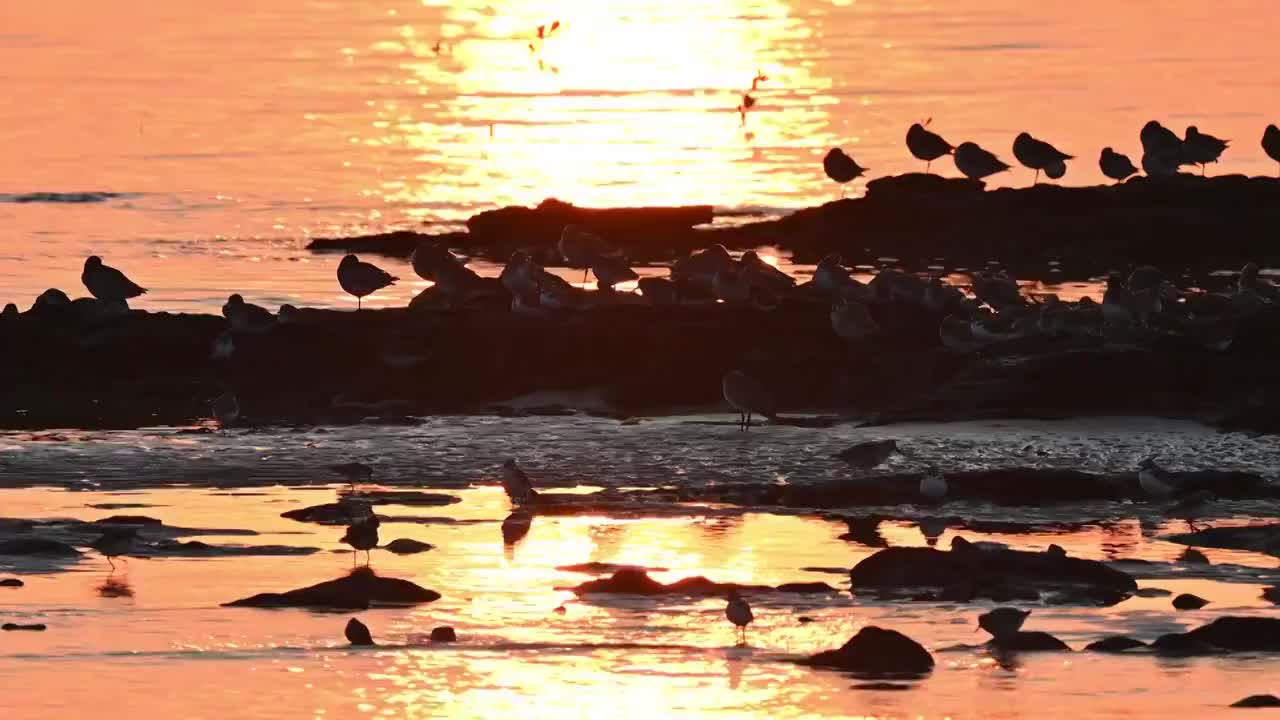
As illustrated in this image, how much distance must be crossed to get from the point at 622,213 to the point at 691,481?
61.5ft

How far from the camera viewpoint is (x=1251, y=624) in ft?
48.3

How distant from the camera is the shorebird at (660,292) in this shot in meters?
27.9

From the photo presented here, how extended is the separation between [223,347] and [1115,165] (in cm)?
1992

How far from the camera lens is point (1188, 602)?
15.9 m

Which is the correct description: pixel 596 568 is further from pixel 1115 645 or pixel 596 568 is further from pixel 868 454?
pixel 868 454

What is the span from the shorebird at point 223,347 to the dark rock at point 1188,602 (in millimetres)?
12454

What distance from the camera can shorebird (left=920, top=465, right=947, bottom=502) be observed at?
65.2ft

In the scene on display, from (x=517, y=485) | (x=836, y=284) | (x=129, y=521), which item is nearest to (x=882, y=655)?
(x=517, y=485)

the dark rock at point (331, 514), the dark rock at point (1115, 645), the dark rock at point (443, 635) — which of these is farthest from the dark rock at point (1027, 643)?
the dark rock at point (331, 514)

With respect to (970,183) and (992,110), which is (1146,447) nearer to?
(970,183)

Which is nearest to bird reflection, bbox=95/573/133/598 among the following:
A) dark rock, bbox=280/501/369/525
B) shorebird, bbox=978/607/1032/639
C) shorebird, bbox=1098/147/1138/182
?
dark rock, bbox=280/501/369/525

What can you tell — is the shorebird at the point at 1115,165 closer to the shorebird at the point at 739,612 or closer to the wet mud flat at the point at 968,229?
the wet mud flat at the point at 968,229

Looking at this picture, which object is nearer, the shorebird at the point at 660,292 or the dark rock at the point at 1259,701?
the dark rock at the point at 1259,701

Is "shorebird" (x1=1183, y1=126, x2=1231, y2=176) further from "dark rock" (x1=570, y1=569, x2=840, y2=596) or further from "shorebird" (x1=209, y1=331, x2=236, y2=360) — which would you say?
"dark rock" (x1=570, y1=569, x2=840, y2=596)
